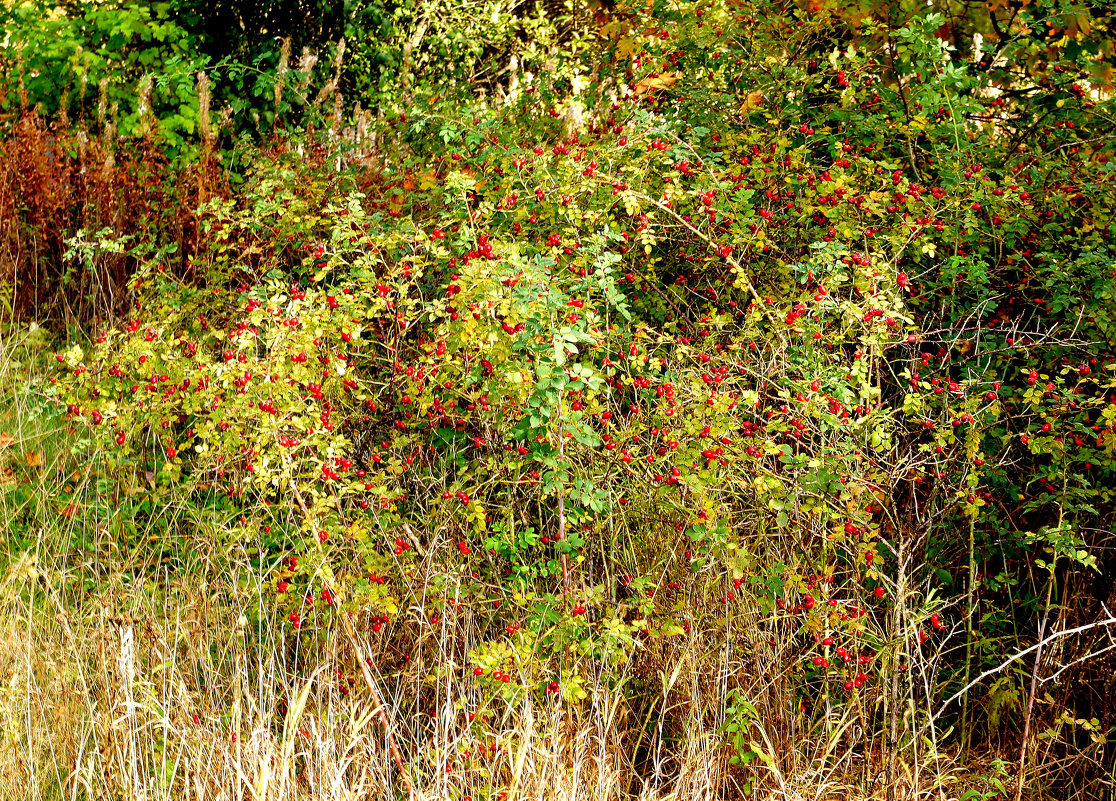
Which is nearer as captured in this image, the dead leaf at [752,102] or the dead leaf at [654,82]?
the dead leaf at [752,102]

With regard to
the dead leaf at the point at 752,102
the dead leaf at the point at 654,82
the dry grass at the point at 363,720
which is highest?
the dead leaf at the point at 654,82

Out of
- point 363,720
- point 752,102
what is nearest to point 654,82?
point 752,102

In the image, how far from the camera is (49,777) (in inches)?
92.1

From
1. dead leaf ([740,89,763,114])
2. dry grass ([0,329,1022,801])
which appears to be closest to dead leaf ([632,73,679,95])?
dead leaf ([740,89,763,114])

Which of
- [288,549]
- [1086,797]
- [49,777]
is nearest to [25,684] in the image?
[49,777]

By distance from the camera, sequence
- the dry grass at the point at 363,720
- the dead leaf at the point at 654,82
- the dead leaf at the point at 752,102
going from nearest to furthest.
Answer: the dry grass at the point at 363,720, the dead leaf at the point at 752,102, the dead leaf at the point at 654,82

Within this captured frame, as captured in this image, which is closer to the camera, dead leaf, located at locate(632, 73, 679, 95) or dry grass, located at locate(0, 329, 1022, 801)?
dry grass, located at locate(0, 329, 1022, 801)

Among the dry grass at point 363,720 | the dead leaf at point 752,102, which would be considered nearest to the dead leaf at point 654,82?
the dead leaf at point 752,102

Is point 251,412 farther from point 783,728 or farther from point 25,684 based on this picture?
point 783,728

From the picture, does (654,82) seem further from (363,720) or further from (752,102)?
(363,720)

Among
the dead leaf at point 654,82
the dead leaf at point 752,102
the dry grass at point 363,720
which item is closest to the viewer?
the dry grass at point 363,720

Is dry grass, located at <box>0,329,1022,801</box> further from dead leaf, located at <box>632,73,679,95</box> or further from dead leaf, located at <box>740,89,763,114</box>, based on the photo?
dead leaf, located at <box>632,73,679,95</box>

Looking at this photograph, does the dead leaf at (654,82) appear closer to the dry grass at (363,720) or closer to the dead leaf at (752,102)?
the dead leaf at (752,102)

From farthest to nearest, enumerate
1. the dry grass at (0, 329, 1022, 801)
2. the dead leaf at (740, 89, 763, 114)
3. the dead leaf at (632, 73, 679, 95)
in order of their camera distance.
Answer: the dead leaf at (632, 73, 679, 95)
the dead leaf at (740, 89, 763, 114)
the dry grass at (0, 329, 1022, 801)
